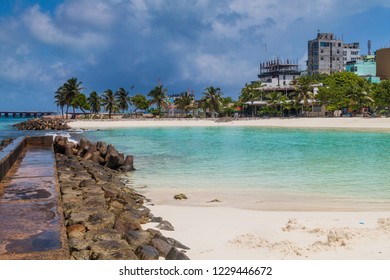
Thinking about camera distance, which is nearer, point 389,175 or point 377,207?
point 377,207

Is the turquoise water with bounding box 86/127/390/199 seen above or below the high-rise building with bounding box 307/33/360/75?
below

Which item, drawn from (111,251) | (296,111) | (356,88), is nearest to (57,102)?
(296,111)

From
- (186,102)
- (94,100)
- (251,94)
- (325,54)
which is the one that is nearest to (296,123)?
(251,94)

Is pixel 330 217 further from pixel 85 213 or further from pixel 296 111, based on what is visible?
pixel 296 111

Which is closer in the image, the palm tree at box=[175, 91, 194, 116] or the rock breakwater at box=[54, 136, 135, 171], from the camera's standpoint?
the rock breakwater at box=[54, 136, 135, 171]

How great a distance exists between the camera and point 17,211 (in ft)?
23.7

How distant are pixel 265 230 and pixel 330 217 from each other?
206 cm

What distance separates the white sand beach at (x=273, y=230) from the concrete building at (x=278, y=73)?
12954cm

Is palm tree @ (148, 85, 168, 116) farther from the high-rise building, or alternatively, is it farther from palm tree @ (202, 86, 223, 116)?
the high-rise building

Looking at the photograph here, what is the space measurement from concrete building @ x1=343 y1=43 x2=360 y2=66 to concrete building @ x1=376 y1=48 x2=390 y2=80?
63763mm

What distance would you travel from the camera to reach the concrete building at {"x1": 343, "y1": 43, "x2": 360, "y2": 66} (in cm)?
17400

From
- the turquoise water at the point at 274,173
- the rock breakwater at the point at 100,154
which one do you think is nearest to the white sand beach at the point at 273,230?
the turquoise water at the point at 274,173

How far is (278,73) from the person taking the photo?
150 m

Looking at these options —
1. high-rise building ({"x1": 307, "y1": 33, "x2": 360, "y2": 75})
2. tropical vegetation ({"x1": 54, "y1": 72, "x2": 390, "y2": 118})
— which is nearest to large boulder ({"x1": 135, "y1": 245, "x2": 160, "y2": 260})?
tropical vegetation ({"x1": 54, "y1": 72, "x2": 390, "y2": 118})
